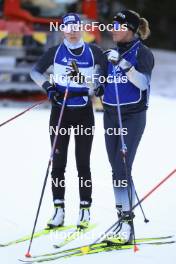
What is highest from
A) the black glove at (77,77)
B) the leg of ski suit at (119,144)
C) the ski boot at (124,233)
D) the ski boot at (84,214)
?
the black glove at (77,77)

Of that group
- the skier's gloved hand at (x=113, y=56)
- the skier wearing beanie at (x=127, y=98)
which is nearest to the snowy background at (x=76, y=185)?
the skier wearing beanie at (x=127, y=98)

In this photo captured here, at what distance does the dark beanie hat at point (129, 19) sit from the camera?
5.32 metres

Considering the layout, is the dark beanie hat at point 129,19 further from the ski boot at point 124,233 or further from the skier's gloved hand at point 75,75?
the ski boot at point 124,233

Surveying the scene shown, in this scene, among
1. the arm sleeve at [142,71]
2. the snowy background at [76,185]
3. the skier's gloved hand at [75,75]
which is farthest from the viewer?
the skier's gloved hand at [75,75]

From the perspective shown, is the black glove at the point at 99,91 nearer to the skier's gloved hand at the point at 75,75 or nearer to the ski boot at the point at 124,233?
the skier's gloved hand at the point at 75,75

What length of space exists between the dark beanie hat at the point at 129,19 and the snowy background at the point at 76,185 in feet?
5.20

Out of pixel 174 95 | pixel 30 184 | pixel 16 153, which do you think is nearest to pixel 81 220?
pixel 30 184

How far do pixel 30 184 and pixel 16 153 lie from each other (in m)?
1.44

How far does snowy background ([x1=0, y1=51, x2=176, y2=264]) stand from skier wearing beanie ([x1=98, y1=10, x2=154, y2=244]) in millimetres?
345

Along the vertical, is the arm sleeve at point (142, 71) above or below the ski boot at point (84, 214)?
above

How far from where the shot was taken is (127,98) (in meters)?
5.35

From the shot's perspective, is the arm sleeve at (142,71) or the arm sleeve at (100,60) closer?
the arm sleeve at (142,71)

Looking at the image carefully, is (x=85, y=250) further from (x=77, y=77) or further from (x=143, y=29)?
(x=143, y=29)

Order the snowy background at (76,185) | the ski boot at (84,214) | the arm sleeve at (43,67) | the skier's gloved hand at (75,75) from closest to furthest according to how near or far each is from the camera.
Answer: the snowy background at (76,185), the skier's gloved hand at (75,75), the arm sleeve at (43,67), the ski boot at (84,214)
